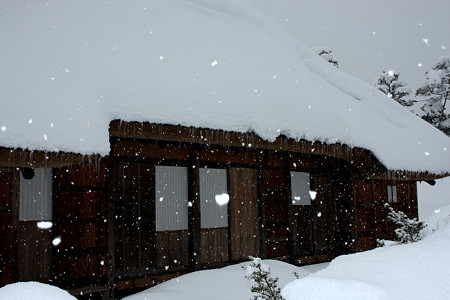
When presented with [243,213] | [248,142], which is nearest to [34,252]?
[248,142]

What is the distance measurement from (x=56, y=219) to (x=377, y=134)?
645cm

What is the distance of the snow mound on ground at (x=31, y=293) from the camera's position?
6.37 feet

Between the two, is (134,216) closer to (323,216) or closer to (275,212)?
(275,212)

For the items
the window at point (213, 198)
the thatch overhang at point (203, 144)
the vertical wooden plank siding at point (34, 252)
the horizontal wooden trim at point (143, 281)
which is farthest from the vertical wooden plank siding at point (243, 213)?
the vertical wooden plank siding at point (34, 252)

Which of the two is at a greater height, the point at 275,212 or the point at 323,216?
the point at 275,212

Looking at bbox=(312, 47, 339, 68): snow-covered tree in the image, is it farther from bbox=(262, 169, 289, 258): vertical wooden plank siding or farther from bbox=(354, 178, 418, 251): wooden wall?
bbox=(262, 169, 289, 258): vertical wooden plank siding

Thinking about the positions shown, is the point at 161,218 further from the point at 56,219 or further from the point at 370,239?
the point at 370,239

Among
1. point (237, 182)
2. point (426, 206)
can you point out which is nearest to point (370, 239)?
point (237, 182)

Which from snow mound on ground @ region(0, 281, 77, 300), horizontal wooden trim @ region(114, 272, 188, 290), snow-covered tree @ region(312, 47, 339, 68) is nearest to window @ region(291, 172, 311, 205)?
horizontal wooden trim @ region(114, 272, 188, 290)

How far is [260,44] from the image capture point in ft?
31.0

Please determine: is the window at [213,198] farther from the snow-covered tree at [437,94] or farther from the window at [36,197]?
the snow-covered tree at [437,94]

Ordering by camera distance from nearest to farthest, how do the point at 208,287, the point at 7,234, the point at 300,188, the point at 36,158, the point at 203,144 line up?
the point at 36,158 → the point at 7,234 → the point at 208,287 → the point at 203,144 → the point at 300,188

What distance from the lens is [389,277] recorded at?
2068 millimetres

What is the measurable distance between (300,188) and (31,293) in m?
7.57
